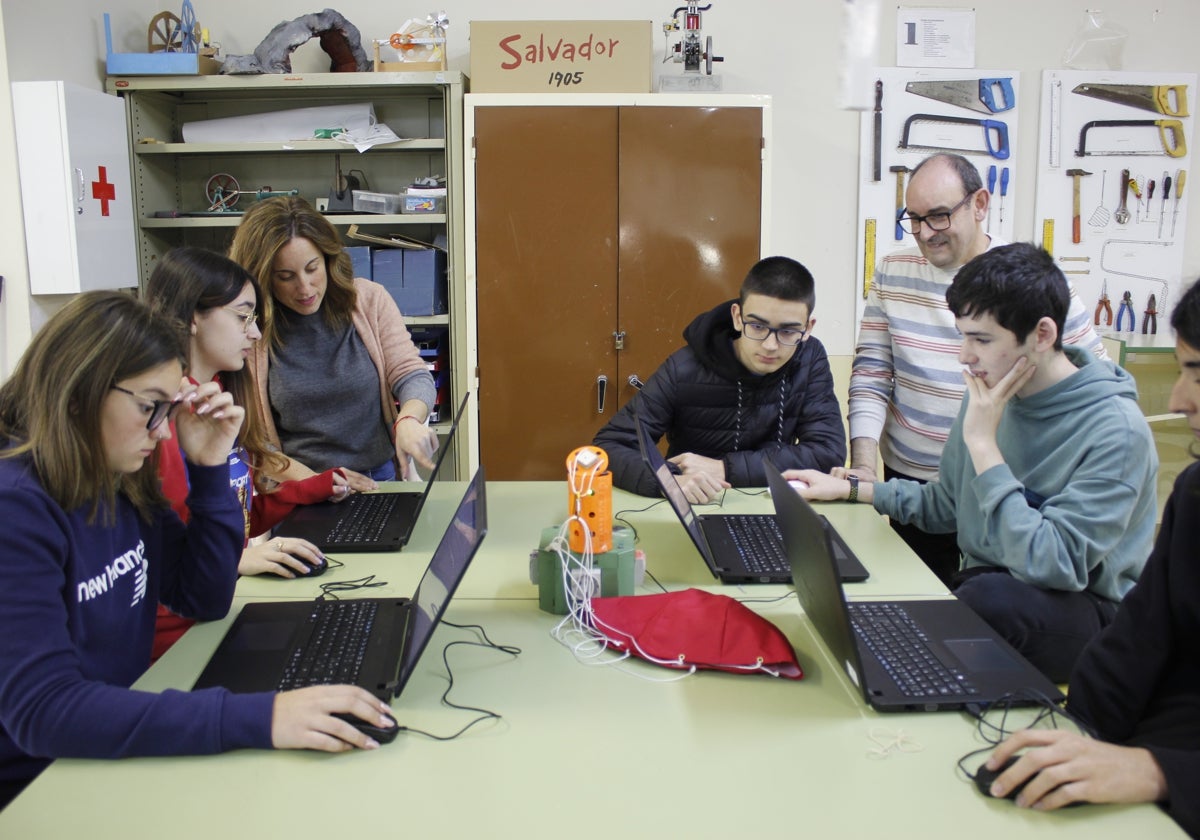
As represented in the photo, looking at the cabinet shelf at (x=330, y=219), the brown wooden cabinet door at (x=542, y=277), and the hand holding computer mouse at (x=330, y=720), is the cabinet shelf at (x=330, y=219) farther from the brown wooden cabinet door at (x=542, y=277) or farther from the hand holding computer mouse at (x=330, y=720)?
the hand holding computer mouse at (x=330, y=720)

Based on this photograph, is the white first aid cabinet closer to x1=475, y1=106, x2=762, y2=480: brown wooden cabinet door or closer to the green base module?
x1=475, y1=106, x2=762, y2=480: brown wooden cabinet door

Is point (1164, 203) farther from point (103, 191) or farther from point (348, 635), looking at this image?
point (103, 191)

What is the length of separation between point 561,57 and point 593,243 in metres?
0.65

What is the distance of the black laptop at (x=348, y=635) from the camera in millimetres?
1299

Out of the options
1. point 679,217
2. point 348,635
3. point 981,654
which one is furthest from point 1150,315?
point 348,635

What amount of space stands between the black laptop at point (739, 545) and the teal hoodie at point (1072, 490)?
0.83ft

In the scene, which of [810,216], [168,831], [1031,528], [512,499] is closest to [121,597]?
[168,831]

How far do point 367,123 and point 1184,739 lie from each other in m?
3.23

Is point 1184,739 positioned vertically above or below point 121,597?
below

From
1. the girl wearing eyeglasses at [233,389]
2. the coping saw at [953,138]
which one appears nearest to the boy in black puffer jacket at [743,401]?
the girl wearing eyeglasses at [233,389]

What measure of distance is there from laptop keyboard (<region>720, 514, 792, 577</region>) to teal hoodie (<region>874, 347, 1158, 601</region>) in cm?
36

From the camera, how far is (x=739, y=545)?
1822 mm

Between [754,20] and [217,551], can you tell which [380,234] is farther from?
[217,551]

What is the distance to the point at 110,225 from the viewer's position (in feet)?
10.7
